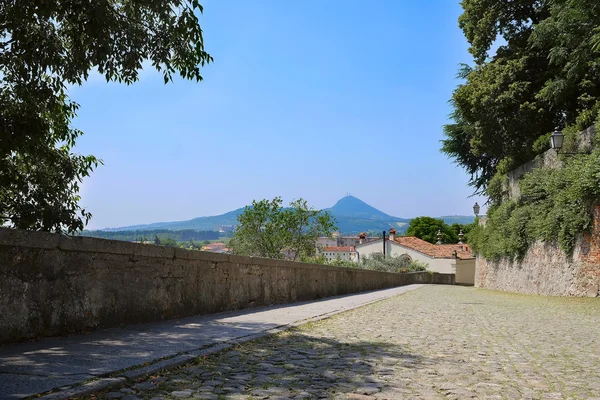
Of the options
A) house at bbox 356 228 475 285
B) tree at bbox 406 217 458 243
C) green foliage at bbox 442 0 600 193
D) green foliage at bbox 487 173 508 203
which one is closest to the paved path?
green foliage at bbox 442 0 600 193

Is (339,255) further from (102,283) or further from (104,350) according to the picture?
(104,350)

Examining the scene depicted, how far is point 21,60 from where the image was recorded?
695 centimetres

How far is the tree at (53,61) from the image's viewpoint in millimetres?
6164

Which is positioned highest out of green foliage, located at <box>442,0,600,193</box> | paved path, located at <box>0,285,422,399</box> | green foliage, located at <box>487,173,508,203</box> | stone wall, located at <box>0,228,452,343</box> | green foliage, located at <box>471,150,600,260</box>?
green foliage, located at <box>442,0,600,193</box>

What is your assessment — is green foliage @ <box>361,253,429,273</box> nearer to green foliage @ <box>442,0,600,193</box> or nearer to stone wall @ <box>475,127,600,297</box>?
stone wall @ <box>475,127,600,297</box>

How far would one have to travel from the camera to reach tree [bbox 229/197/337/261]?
42.2 m

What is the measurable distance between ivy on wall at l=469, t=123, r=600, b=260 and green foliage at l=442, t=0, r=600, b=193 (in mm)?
1709

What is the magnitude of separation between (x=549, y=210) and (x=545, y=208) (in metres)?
0.33

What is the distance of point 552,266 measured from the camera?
746 inches

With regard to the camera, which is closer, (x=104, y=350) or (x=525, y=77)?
(x=104, y=350)

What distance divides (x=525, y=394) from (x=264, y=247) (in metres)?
38.7

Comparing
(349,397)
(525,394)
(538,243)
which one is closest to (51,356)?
(349,397)

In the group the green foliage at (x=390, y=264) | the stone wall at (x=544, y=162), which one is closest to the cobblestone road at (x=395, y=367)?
the stone wall at (x=544, y=162)

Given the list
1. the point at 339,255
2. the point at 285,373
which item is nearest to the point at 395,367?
the point at 285,373
